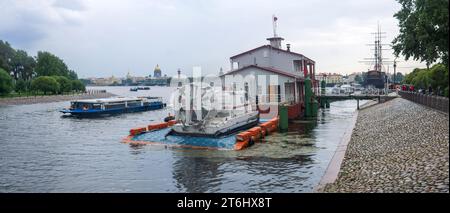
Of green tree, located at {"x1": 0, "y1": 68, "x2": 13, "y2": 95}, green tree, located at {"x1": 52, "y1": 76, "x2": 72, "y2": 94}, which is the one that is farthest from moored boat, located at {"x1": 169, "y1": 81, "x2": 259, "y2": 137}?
green tree, located at {"x1": 52, "y1": 76, "x2": 72, "y2": 94}

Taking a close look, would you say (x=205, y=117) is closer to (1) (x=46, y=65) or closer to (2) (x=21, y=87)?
(2) (x=21, y=87)

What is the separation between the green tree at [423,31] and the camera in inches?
978

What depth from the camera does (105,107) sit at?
6781 cm

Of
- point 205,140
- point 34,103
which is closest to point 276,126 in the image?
point 205,140

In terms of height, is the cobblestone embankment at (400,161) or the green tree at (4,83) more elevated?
the green tree at (4,83)

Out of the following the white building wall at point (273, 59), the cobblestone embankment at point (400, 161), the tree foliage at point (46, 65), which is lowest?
the cobblestone embankment at point (400, 161)

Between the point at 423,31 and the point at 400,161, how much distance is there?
44.4ft

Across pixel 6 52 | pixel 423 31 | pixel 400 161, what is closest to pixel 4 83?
pixel 6 52

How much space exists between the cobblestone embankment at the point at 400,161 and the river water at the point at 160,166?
1943 mm

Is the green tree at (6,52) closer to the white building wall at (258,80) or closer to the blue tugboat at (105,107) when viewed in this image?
the blue tugboat at (105,107)

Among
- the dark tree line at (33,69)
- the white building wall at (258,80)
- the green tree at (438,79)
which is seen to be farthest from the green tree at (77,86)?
the green tree at (438,79)

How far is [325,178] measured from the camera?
18219mm

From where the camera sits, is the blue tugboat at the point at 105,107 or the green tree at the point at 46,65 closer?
the blue tugboat at the point at 105,107
